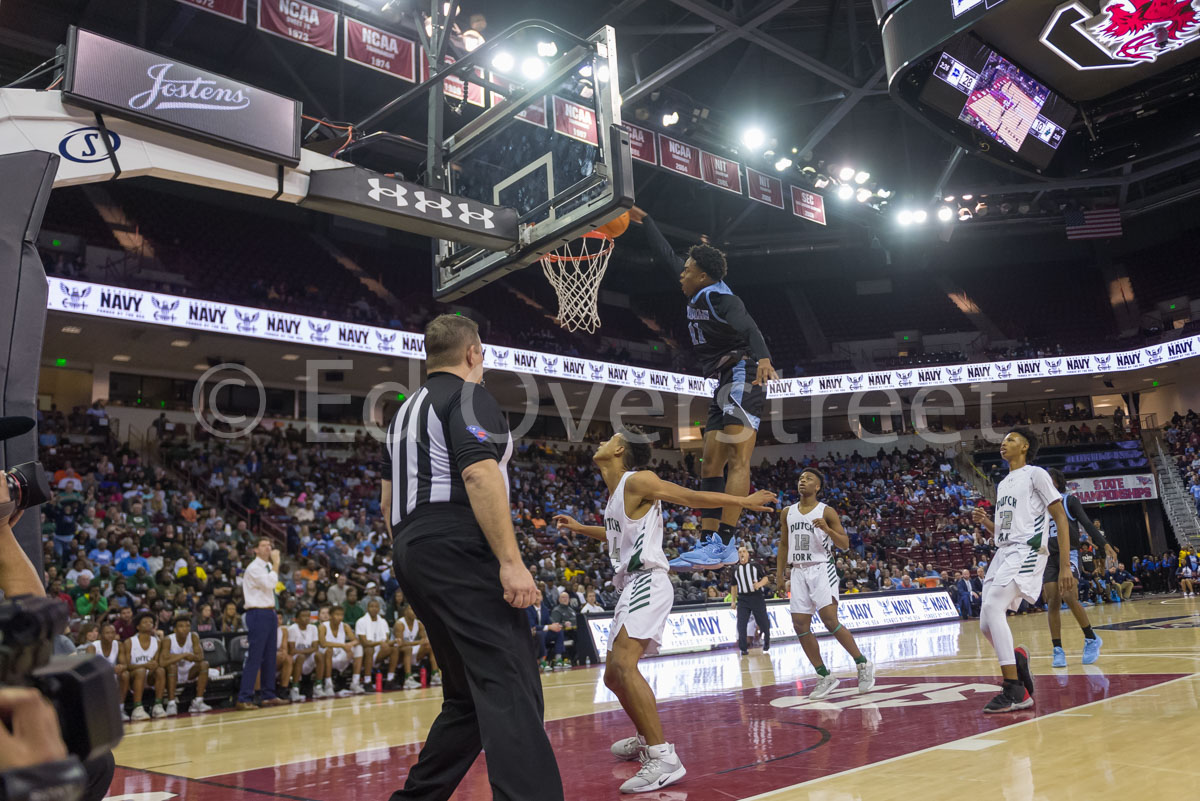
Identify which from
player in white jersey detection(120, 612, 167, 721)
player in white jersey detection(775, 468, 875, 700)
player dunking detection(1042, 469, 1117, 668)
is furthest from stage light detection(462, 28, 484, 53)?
player dunking detection(1042, 469, 1117, 668)

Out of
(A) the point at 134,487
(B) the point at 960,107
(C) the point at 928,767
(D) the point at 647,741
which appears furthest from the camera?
(A) the point at 134,487

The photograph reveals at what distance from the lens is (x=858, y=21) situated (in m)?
18.7

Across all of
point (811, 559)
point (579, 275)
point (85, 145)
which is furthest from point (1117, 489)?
point (85, 145)

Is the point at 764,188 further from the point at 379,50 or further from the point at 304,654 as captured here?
the point at 304,654

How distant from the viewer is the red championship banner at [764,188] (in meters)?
19.4

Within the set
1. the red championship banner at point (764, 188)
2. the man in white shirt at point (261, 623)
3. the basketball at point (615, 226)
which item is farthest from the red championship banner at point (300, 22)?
the red championship banner at point (764, 188)

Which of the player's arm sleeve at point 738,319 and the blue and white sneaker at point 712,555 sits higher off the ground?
the player's arm sleeve at point 738,319

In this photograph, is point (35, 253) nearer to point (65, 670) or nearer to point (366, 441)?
point (65, 670)

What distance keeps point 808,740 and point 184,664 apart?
25.5 feet

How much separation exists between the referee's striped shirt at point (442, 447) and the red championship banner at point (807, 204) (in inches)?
731

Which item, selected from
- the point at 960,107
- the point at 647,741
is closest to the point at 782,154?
the point at 960,107

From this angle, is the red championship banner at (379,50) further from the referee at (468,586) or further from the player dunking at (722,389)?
the referee at (468,586)

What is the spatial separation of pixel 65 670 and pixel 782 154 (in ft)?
65.8

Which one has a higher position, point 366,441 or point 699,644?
point 366,441
